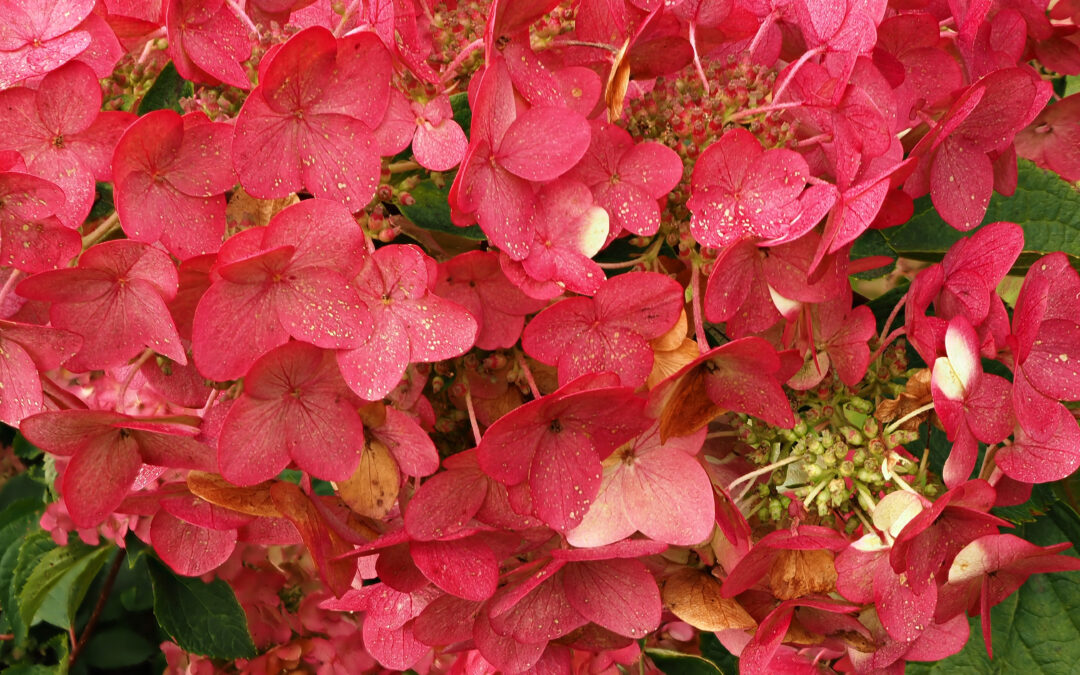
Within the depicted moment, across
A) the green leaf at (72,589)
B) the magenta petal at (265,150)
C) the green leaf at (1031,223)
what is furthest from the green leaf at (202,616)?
the green leaf at (1031,223)

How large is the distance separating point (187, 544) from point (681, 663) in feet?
1.73

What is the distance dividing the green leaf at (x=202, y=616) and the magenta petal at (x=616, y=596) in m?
0.67

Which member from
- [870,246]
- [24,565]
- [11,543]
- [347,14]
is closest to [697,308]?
[870,246]

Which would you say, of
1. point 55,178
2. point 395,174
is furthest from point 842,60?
point 55,178

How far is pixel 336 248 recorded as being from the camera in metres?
0.60

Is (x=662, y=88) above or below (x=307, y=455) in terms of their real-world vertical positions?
above

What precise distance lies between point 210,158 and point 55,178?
10 centimetres

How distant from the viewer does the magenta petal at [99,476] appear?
0.67 metres

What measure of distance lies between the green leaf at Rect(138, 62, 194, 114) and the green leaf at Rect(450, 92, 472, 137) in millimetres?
217

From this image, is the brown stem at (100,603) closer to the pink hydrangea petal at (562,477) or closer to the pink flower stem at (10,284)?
the pink flower stem at (10,284)

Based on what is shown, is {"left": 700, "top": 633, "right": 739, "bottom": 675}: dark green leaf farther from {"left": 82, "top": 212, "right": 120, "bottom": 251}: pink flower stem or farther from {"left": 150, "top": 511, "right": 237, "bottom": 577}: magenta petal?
{"left": 82, "top": 212, "right": 120, "bottom": 251}: pink flower stem

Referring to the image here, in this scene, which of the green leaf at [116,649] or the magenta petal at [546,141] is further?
the green leaf at [116,649]

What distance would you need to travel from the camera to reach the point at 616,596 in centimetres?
72

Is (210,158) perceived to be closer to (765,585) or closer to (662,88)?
(662,88)
